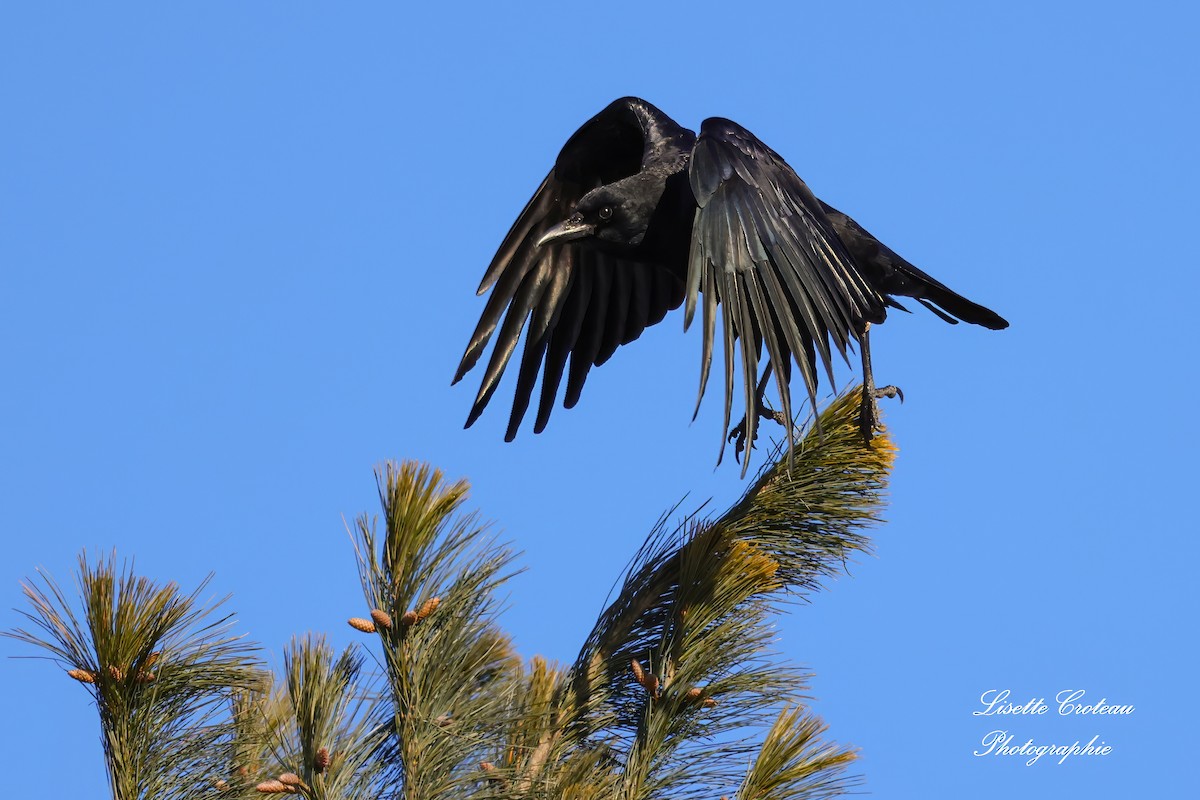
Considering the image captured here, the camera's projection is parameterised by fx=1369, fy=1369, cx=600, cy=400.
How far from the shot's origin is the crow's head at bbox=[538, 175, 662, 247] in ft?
20.0

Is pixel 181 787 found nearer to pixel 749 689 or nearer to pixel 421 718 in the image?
pixel 421 718

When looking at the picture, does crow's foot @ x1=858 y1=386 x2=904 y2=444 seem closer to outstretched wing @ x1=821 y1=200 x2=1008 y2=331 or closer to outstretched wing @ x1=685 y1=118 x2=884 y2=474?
outstretched wing @ x1=685 y1=118 x2=884 y2=474

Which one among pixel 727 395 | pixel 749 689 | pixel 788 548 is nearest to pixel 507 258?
pixel 727 395

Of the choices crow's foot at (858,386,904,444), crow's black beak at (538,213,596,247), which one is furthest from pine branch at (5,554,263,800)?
crow's black beak at (538,213,596,247)

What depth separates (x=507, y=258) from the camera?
637cm

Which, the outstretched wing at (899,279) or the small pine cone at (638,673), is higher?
the outstretched wing at (899,279)

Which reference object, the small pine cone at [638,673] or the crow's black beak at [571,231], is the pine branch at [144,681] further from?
the crow's black beak at [571,231]

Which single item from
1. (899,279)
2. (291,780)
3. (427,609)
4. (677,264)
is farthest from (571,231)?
(291,780)

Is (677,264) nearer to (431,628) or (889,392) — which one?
(889,392)

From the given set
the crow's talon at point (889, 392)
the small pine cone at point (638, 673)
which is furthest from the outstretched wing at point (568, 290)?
the small pine cone at point (638, 673)

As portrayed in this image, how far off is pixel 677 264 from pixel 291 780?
405 cm

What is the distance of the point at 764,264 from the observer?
476 centimetres

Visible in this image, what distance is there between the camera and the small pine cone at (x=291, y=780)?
8.49ft

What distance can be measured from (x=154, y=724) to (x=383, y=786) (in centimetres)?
47
